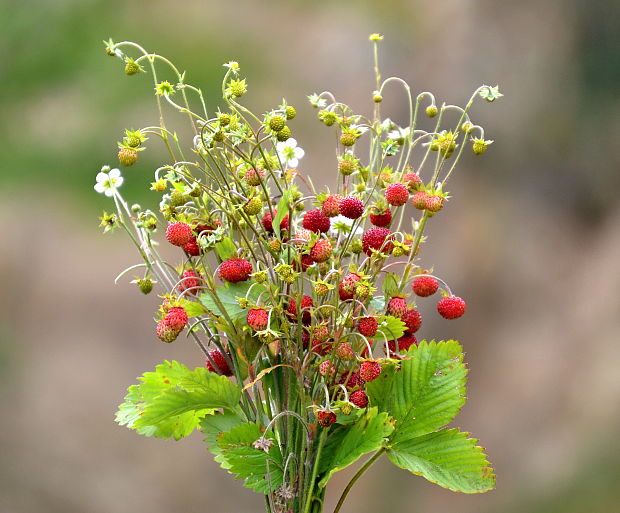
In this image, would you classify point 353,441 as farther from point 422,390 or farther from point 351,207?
point 351,207

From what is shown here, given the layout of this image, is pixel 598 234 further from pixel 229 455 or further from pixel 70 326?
pixel 229 455

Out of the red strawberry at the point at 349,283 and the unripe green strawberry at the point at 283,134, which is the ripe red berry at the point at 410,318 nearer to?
the red strawberry at the point at 349,283

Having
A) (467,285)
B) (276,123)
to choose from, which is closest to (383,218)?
(276,123)

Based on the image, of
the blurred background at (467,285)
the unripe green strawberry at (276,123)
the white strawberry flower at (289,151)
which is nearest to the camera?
the unripe green strawberry at (276,123)

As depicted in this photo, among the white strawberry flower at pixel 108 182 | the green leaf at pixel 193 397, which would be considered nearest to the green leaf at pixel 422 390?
the green leaf at pixel 193 397

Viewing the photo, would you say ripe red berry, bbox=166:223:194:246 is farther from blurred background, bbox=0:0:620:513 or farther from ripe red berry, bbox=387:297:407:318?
blurred background, bbox=0:0:620:513

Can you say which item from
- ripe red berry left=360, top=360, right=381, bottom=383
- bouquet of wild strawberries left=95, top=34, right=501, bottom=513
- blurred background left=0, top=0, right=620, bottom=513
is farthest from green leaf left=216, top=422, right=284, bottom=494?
blurred background left=0, top=0, right=620, bottom=513
